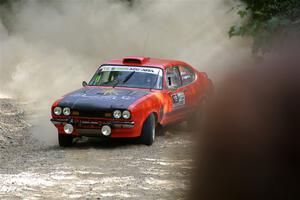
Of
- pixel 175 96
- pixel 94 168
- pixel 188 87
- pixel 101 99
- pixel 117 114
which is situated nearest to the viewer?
pixel 94 168

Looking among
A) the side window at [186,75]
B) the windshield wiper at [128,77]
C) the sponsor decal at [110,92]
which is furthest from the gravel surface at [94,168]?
Answer: the windshield wiper at [128,77]

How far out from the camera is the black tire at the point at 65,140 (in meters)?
9.54

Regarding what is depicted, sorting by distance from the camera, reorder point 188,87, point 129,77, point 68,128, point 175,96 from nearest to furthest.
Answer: point 68,128, point 175,96, point 129,77, point 188,87

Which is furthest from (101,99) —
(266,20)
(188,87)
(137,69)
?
(266,20)

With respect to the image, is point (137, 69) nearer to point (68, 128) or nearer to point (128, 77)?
point (128, 77)

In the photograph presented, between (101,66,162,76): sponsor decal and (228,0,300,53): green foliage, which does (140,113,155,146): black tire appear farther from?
(228,0,300,53): green foliage

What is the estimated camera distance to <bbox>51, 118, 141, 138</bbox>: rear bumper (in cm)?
923

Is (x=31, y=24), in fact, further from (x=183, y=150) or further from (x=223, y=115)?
(x=223, y=115)

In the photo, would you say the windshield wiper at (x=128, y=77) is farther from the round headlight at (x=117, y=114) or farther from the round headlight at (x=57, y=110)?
the round headlight at (x=57, y=110)

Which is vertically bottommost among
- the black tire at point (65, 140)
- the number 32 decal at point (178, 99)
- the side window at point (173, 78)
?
the black tire at point (65, 140)

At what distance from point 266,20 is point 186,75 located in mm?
9104

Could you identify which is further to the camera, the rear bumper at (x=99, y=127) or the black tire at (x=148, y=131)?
the black tire at (x=148, y=131)

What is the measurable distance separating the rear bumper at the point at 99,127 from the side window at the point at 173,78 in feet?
5.10

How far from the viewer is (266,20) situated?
2275mm
